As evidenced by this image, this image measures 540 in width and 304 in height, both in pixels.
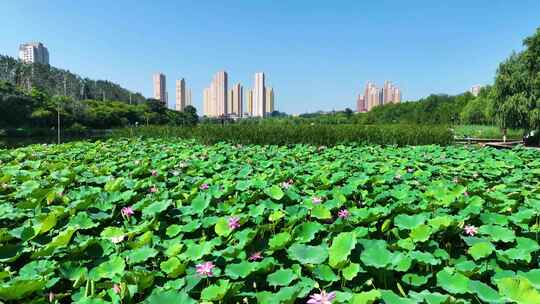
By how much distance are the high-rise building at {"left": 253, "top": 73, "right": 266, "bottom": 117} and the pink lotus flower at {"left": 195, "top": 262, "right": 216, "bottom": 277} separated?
9069cm

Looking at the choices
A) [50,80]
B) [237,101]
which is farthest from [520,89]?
[237,101]

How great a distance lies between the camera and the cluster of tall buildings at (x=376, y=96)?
113 m

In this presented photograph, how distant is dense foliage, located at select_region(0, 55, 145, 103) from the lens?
51.2 metres

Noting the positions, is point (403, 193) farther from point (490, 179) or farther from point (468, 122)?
point (468, 122)

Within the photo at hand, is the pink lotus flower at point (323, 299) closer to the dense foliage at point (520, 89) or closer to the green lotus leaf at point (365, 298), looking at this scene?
the green lotus leaf at point (365, 298)

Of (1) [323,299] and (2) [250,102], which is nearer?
(1) [323,299]

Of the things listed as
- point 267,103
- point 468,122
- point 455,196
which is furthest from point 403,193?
point 267,103

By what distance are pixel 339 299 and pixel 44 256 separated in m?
1.29

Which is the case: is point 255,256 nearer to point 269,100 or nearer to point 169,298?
point 169,298

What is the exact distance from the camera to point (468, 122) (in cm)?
4762

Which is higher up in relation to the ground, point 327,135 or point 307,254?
point 327,135

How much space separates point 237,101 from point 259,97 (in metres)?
11.2

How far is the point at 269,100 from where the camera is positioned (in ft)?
328

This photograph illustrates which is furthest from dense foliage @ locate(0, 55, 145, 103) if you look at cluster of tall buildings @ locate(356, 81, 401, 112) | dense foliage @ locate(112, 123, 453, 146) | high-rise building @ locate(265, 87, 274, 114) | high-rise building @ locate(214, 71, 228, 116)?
cluster of tall buildings @ locate(356, 81, 401, 112)
